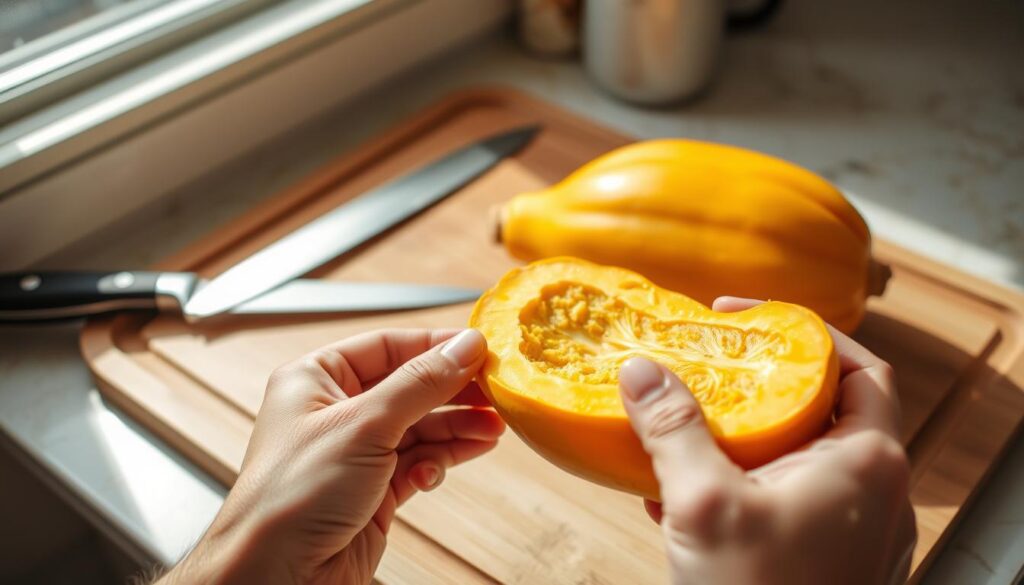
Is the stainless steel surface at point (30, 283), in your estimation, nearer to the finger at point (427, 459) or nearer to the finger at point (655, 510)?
the finger at point (427, 459)

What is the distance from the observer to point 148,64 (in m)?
1.10

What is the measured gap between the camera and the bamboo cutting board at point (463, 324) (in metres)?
0.76

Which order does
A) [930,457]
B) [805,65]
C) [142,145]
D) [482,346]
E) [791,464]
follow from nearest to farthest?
[791,464] < [482,346] < [930,457] < [142,145] < [805,65]

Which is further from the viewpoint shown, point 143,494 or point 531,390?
point 143,494

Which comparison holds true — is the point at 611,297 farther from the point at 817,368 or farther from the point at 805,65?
the point at 805,65

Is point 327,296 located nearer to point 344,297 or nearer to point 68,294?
point 344,297

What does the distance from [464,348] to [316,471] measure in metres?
0.13

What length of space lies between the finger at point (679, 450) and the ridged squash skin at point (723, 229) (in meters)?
0.25

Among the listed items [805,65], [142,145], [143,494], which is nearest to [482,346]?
[143,494]

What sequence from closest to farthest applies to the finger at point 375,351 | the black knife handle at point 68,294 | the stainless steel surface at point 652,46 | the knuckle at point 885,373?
1. the knuckle at point 885,373
2. the finger at point 375,351
3. the black knife handle at point 68,294
4. the stainless steel surface at point 652,46

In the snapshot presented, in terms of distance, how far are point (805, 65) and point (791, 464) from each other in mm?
989

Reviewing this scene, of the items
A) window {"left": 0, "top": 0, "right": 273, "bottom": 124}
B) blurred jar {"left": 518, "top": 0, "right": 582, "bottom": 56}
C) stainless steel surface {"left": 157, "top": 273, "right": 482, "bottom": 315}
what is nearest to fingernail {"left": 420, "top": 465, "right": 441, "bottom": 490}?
stainless steel surface {"left": 157, "top": 273, "right": 482, "bottom": 315}

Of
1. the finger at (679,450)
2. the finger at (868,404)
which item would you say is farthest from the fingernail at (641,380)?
the finger at (868,404)

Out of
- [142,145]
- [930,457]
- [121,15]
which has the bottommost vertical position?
[930,457]
